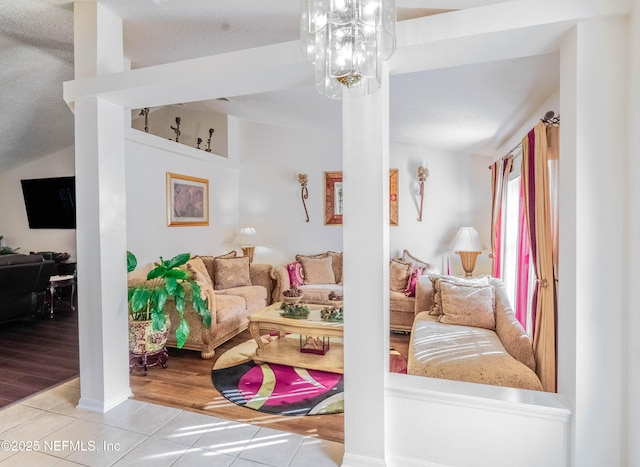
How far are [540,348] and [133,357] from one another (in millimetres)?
3511

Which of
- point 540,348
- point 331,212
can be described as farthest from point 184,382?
point 331,212

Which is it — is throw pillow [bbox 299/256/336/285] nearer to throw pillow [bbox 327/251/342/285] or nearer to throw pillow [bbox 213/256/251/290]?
throw pillow [bbox 327/251/342/285]

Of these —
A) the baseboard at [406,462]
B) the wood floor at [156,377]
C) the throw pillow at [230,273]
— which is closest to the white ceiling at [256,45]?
the throw pillow at [230,273]

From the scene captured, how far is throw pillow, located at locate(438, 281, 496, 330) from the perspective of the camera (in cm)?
303

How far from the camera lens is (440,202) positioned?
5102 mm

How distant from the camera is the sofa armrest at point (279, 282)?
4984 millimetres

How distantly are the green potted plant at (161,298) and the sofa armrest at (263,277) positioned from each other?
1.80m

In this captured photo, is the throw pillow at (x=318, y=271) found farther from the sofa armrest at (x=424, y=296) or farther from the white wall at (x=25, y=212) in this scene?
the white wall at (x=25, y=212)

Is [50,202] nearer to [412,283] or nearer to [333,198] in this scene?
[333,198]

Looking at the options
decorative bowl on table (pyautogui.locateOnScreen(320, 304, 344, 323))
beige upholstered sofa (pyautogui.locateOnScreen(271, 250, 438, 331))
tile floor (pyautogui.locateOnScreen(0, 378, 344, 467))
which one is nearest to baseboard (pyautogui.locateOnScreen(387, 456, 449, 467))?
tile floor (pyautogui.locateOnScreen(0, 378, 344, 467))

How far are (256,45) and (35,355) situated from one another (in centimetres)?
371

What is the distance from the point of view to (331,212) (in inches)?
223

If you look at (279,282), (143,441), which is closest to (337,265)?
(279,282)

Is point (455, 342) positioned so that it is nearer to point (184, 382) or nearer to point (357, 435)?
point (357, 435)
